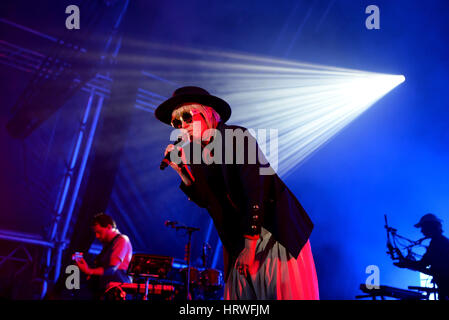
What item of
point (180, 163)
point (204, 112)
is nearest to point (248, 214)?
point (180, 163)

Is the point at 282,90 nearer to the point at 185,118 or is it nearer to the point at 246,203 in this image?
A: the point at 185,118

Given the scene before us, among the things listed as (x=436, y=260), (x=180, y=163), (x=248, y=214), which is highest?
(x=180, y=163)

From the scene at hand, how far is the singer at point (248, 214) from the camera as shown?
173 cm

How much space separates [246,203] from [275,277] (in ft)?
1.31

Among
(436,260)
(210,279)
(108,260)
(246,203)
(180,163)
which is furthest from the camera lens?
(210,279)

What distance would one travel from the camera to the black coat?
1.75m

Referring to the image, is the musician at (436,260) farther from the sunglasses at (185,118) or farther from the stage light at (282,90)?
the sunglasses at (185,118)

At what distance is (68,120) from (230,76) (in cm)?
412

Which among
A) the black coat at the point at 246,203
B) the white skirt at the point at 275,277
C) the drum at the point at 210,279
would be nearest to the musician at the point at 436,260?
the drum at the point at 210,279

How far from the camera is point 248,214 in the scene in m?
1.73

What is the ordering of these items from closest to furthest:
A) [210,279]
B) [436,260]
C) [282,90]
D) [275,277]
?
[275,277] → [436,260] → [210,279] → [282,90]

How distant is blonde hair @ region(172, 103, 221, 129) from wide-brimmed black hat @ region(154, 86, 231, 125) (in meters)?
0.05

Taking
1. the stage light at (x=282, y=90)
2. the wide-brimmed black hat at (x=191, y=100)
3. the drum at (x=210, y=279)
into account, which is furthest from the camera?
the stage light at (x=282, y=90)

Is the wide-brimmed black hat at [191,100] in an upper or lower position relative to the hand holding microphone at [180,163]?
upper
